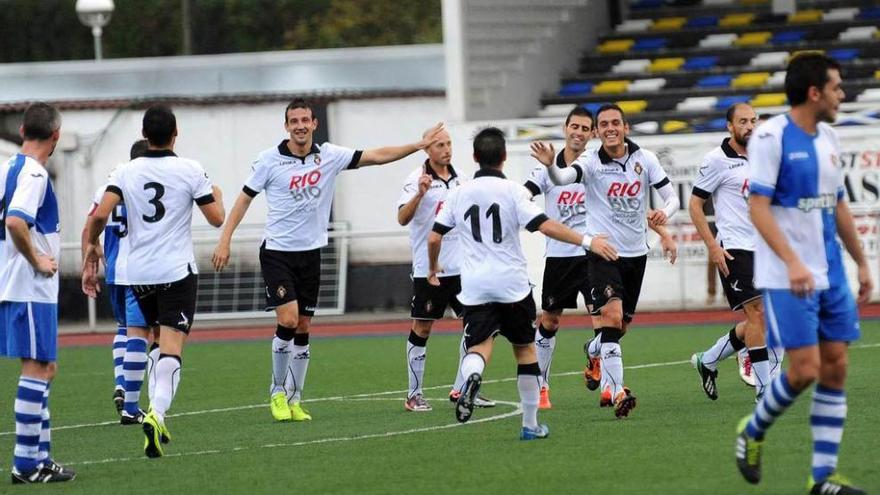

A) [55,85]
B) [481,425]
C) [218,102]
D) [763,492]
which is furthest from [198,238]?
[763,492]

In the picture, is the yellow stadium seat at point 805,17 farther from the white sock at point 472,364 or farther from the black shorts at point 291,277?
the white sock at point 472,364

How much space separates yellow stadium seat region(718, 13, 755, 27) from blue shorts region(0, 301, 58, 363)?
21893 millimetres

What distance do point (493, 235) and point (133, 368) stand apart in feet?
11.8

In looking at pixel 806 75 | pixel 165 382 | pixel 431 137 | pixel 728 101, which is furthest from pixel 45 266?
pixel 728 101

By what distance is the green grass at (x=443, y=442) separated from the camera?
9203 millimetres

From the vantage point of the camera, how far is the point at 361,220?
27094mm

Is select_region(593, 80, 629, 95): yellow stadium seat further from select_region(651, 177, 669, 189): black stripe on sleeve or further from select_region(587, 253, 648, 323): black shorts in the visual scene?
select_region(587, 253, 648, 323): black shorts

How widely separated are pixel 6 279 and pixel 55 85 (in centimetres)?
2047

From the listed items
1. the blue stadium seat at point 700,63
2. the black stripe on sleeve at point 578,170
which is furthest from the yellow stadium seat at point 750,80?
the black stripe on sleeve at point 578,170

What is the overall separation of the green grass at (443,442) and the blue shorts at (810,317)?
807 millimetres

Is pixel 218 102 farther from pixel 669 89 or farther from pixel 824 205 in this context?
pixel 824 205

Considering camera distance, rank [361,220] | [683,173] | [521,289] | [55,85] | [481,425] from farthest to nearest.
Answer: [55,85]
[361,220]
[683,173]
[481,425]
[521,289]

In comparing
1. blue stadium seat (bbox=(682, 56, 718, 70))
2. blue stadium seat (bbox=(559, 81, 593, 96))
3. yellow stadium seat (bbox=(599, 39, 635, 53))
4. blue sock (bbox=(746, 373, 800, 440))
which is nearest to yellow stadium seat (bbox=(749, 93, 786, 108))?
blue stadium seat (bbox=(682, 56, 718, 70))

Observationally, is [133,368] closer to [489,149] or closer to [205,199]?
[205,199]
